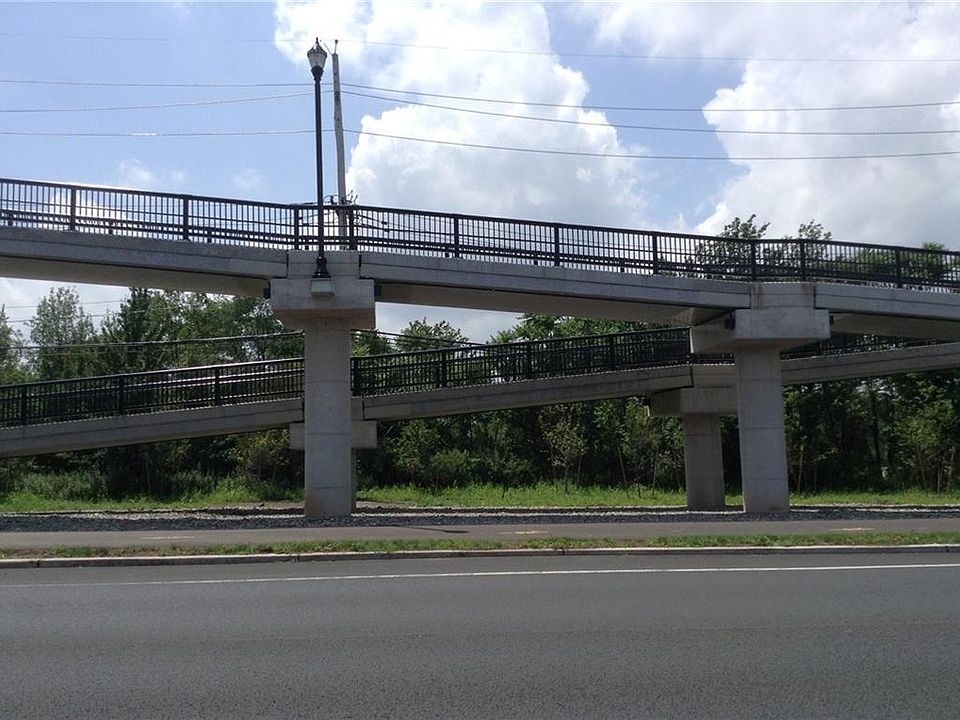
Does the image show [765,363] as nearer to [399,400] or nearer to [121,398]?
[399,400]

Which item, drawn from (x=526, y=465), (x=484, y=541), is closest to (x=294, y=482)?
(x=526, y=465)

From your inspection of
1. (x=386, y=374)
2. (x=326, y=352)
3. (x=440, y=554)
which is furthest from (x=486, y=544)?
(x=386, y=374)

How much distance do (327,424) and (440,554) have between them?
7.24 m

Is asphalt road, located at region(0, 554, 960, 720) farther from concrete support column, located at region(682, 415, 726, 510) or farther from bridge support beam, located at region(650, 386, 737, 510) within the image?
concrete support column, located at region(682, 415, 726, 510)

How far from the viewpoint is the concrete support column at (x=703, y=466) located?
25.0 meters

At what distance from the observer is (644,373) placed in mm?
24609

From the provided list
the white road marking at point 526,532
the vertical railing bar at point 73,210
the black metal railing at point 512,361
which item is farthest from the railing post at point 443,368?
the white road marking at point 526,532

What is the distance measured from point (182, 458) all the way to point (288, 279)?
2337cm

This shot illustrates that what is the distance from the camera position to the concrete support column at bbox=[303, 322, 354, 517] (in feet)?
60.4

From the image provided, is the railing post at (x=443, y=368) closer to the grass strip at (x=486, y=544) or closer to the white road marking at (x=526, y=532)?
the white road marking at (x=526, y=532)

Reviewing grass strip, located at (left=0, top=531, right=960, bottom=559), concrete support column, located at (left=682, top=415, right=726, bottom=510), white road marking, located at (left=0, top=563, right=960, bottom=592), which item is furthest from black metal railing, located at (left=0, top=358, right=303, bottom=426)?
white road marking, located at (left=0, top=563, right=960, bottom=592)

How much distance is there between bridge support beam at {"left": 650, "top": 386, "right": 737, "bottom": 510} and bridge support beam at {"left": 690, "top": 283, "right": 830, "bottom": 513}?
11.5 feet

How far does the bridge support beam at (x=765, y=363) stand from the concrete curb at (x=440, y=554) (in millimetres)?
8086

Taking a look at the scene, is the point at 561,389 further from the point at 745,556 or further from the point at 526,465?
the point at 526,465
